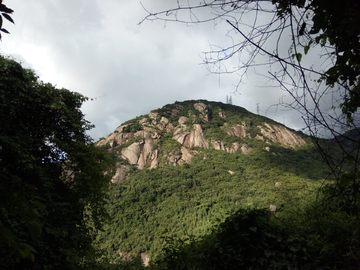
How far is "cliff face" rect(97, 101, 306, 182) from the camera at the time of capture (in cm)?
4769

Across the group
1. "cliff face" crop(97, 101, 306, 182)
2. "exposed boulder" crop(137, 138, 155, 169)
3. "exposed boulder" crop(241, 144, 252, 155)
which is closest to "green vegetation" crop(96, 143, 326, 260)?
"exposed boulder" crop(241, 144, 252, 155)

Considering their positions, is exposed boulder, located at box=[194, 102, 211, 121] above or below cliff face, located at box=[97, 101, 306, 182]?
above

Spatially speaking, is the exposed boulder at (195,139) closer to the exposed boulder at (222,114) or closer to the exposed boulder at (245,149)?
the exposed boulder at (245,149)

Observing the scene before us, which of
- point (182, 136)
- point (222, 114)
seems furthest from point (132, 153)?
point (222, 114)

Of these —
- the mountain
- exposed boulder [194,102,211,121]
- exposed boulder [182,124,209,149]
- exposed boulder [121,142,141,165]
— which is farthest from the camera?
exposed boulder [194,102,211,121]

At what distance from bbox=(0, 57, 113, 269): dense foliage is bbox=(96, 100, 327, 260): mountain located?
22.3m

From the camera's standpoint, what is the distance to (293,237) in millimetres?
2229

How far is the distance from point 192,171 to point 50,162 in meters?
41.4

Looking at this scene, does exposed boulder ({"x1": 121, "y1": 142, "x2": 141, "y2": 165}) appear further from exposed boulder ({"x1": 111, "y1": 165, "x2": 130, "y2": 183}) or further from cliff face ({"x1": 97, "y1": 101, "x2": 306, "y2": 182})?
exposed boulder ({"x1": 111, "y1": 165, "x2": 130, "y2": 183})

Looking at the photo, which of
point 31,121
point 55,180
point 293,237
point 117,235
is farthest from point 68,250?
point 117,235

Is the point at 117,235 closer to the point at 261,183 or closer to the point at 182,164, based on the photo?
the point at 182,164

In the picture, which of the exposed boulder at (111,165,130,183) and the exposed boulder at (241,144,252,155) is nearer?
the exposed boulder at (111,165,130,183)

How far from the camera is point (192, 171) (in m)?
45.8

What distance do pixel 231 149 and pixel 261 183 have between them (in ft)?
47.8
